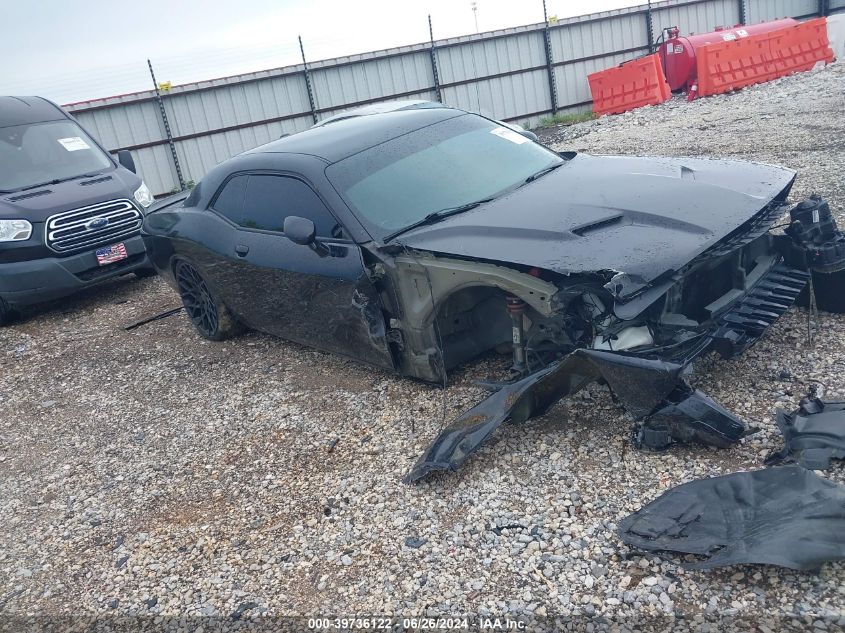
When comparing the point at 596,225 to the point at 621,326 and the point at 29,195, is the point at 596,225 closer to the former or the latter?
the point at 621,326

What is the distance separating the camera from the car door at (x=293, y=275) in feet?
14.0

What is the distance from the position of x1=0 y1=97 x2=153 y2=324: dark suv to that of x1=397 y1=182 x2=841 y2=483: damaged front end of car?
5.12 m

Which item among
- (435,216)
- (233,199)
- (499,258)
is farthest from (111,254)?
(499,258)

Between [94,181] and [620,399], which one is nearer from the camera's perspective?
[620,399]

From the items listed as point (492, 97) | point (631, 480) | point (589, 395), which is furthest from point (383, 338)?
point (492, 97)

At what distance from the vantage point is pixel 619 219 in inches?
142

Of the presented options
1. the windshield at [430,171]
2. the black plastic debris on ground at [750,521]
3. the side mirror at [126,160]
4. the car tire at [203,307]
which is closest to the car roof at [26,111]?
the side mirror at [126,160]

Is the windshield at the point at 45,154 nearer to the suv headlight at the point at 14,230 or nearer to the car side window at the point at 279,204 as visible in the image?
the suv headlight at the point at 14,230

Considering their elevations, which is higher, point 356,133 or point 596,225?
point 356,133

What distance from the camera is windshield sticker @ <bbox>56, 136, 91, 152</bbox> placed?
27.6ft

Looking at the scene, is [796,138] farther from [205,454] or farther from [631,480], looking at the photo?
[205,454]

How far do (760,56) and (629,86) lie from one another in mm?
2738

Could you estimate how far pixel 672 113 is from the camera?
13.8 meters

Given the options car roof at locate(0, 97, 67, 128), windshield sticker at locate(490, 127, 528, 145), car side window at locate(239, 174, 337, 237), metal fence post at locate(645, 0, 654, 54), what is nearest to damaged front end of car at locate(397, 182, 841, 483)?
car side window at locate(239, 174, 337, 237)
